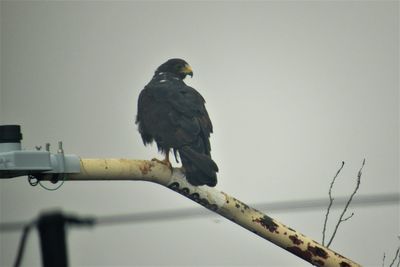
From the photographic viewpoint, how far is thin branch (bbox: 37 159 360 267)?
3.94 metres

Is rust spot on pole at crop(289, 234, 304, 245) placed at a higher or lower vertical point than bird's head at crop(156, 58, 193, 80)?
lower

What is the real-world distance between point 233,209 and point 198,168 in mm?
307

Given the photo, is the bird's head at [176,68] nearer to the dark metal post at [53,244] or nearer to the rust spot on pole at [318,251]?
the rust spot on pole at [318,251]

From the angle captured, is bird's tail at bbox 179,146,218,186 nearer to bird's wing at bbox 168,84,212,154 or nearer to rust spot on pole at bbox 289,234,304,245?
bird's wing at bbox 168,84,212,154

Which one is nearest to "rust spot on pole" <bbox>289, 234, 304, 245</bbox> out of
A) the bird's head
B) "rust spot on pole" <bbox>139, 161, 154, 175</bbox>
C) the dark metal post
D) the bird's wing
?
the bird's wing

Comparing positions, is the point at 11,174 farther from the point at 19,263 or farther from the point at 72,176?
the point at 19,263

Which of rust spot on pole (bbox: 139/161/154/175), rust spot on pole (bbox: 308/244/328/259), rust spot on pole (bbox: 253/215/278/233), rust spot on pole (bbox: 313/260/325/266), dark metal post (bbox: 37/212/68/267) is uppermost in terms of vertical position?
rust spot on pole (bbox: 139/161/154/175)

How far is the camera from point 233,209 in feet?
13.6

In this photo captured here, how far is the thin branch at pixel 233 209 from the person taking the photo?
12.9 ft

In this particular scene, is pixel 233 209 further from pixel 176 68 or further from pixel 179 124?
pixel 176 68

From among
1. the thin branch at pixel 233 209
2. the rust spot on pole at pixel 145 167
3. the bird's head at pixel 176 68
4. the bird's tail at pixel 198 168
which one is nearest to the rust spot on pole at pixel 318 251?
the thin branch at pixel 233 209

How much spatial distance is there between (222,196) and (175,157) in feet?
1.59

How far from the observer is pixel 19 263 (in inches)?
38.9

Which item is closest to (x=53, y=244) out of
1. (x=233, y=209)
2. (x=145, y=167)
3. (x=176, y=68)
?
(x=145, y=167)
